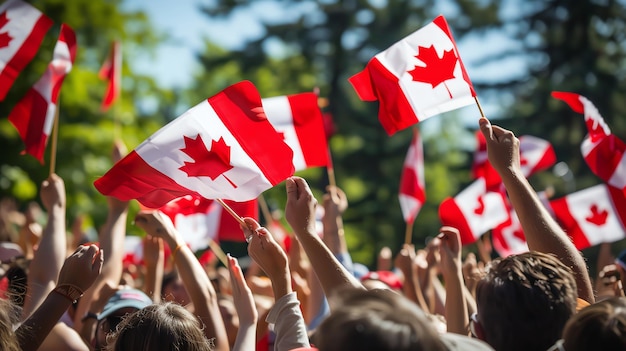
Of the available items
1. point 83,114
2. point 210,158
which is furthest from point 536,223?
point 83,114

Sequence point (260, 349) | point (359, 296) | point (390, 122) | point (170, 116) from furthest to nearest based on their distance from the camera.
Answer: point (170, 116) → point (390, 122) → point (260, 349) → point (359, 296)

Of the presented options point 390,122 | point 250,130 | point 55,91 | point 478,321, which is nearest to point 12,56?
point 55,91

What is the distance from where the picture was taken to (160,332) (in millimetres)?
2762

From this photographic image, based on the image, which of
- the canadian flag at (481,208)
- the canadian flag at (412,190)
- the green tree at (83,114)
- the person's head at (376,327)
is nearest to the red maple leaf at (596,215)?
the canadian flag at (481,208)

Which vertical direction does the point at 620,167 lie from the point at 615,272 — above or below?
above

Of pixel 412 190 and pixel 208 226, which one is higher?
pixel 412 190

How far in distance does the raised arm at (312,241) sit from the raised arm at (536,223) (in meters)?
0.81

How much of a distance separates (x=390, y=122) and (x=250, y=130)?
1.00 m

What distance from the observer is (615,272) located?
14.6ft

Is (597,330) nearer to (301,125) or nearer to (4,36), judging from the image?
(301,125)

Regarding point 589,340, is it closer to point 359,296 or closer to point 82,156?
point 359,296

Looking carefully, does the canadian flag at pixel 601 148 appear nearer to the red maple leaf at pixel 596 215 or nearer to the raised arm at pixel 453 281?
the red maple leaf at pixel 596 215

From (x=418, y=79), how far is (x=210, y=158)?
143cm

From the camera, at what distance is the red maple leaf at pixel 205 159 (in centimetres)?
413
